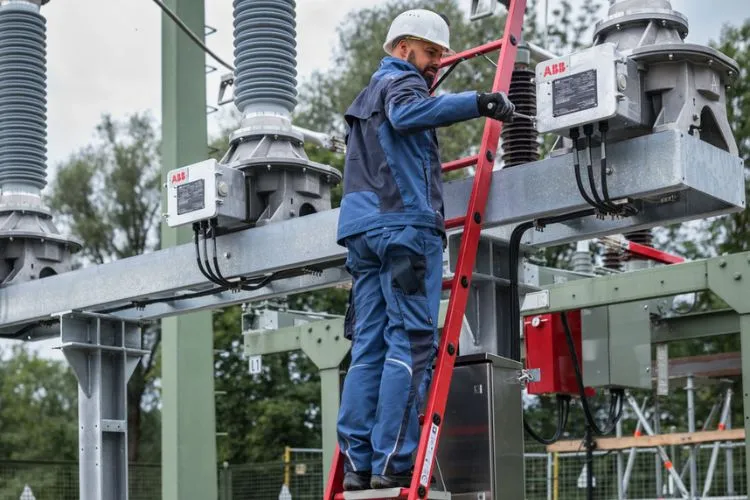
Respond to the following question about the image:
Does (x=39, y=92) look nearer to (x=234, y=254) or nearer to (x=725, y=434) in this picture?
(x=234, y=254)

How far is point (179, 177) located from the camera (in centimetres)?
565

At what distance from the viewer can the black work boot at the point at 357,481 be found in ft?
14.0

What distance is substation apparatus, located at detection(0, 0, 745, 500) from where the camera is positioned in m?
4.42

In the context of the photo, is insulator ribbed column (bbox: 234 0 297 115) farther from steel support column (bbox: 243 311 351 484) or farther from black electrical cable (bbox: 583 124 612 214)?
steel support column (bbox: 243 311 351 484)

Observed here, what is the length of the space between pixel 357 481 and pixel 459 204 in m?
1.15

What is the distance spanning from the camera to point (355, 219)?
437cm

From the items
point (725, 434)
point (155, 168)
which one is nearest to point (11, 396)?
point (155, 168)

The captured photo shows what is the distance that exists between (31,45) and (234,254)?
245cm

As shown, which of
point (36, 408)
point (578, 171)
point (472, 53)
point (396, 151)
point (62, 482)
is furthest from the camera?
point (36, 408)

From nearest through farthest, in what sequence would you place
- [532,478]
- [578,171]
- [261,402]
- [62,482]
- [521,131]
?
[578,171] < [521,131] < [532,478] < [62,482] < [261,402]


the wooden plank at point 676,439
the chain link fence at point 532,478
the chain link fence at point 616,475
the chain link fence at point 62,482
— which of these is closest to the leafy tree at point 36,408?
the chain link fence at point 62,482

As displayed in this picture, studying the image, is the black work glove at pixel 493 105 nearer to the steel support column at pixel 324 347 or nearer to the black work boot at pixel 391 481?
the black work boot at pixel 391 481

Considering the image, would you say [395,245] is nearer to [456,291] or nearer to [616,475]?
[456,291]

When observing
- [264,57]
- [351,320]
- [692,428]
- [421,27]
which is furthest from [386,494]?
[692,428]
